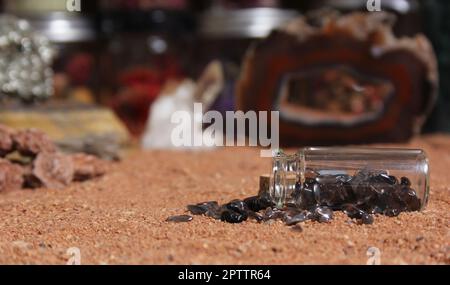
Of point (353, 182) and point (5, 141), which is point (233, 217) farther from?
point (5, 141)

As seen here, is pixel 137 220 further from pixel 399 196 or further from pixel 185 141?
pixel 185 141

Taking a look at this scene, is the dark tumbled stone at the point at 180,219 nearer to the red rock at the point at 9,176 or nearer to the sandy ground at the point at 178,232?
the sandy ground at the point at 178,232

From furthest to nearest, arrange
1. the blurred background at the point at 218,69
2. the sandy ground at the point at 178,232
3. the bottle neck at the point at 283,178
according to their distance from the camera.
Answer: the blurred background at the point at 218,69 → the bottle neck at the point at 283,178 → the sandy ground at the point at 178,232

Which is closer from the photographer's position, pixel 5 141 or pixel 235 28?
pixel 5 141

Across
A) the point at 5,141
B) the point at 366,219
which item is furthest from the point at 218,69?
the point at 366,219

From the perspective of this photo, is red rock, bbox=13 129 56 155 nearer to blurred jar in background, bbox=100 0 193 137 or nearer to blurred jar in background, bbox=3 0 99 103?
blurred jar in background, bbox=100 0 193 137

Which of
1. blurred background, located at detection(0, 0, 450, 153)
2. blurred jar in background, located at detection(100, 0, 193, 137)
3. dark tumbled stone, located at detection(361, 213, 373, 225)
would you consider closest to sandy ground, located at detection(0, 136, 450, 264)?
dark tumbled stone, located at detection(361, 213, 373, 225)

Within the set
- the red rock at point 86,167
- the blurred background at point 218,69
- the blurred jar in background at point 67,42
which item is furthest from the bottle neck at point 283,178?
the blurred jar in background at point 67,42
